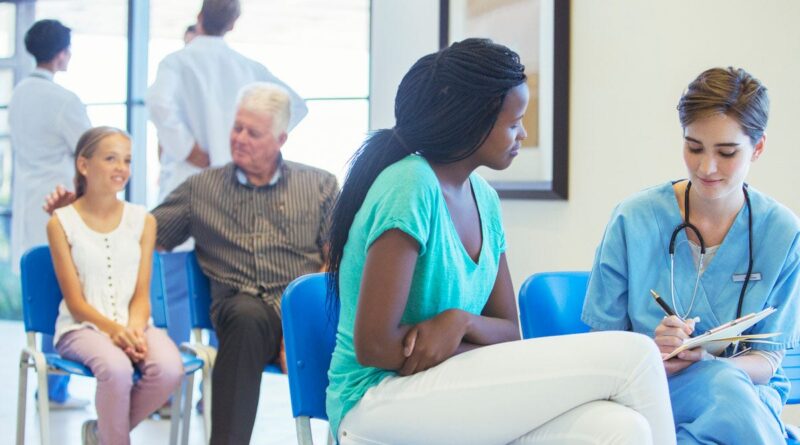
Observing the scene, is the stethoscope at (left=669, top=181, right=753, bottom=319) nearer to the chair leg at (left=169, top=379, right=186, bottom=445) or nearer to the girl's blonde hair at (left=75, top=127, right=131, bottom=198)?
the chair leg at (left=169, top=379, right=186, bottom=445)

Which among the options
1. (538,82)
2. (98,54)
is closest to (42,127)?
(538,82)

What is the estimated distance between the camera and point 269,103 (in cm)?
328

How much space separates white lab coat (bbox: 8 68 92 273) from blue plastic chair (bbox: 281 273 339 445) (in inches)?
105

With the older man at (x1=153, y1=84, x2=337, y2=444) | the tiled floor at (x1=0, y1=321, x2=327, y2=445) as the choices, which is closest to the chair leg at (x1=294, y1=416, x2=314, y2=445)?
the older man at (x1=153, y1=84, x2=337, y2=444)

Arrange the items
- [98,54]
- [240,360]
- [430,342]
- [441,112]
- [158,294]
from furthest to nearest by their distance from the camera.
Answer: [98,54]
[158,294]
[240,360]
[441,112]
[430,342]

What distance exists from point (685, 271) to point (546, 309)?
0.31m

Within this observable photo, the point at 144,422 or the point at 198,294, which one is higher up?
the point at 198,294

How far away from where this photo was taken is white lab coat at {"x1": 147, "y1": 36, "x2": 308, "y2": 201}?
3.96m

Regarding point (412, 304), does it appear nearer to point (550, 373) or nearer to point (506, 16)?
point (550, 373)

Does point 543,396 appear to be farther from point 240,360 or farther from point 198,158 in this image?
point 198,158

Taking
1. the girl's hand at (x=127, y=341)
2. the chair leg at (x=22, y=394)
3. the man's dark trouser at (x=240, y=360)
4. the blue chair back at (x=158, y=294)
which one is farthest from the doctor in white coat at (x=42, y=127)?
the man's dark trouser at (x=240, y=360)

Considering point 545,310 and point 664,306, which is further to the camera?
point 545,310

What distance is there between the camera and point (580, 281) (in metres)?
2.14

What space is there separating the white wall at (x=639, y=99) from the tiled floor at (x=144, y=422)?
1.04 metres
